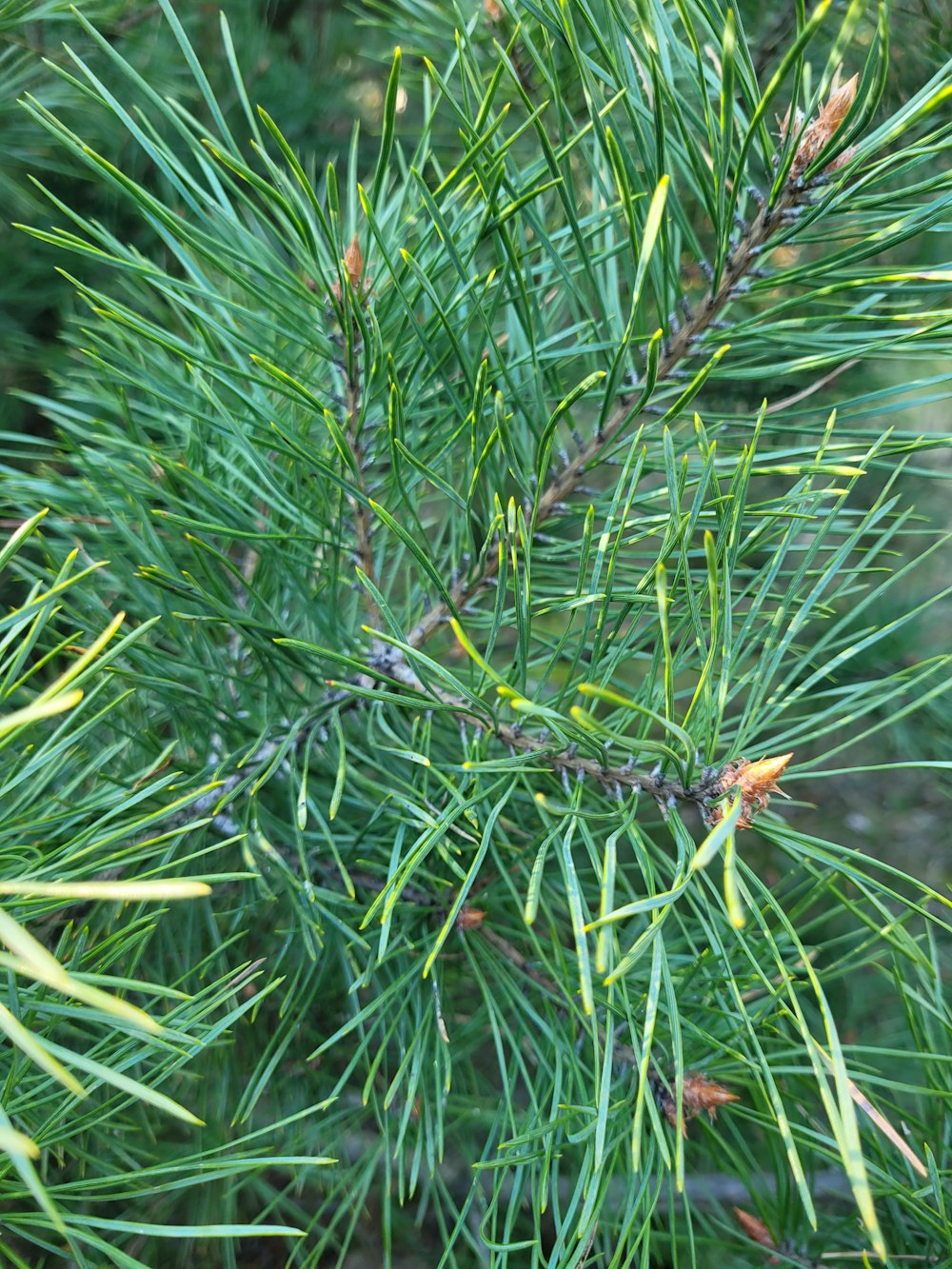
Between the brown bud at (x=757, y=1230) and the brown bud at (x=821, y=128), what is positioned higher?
the brown bud at (x=821, y=128)

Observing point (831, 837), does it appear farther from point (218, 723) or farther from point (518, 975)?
point (218, 723)

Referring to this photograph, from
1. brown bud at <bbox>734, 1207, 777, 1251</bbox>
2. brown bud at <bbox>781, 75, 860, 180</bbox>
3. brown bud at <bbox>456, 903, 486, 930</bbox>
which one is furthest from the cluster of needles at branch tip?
brown bud at <bbox>734, 1207, 777, 1251</bbox>

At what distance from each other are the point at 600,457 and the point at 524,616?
10 cm

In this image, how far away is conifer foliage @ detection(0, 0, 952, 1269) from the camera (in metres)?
0.29

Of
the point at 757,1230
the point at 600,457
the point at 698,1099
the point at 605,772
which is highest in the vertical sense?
the point at 600,457

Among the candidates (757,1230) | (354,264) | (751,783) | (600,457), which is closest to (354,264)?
(354,264)

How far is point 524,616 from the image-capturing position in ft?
1.03

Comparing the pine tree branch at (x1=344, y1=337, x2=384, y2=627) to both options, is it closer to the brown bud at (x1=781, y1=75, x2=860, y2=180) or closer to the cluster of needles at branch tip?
the cluster of needles at branch tip

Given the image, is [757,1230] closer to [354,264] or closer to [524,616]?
[524,616]

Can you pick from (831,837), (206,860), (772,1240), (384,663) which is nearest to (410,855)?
(384,663)

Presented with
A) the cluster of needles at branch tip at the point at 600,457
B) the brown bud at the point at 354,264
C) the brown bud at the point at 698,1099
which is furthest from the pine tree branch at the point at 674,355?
the brown bud at the point at 698,1099

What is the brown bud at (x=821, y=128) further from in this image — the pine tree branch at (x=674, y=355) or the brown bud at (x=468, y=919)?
the brown bud at (x=468, y=919)

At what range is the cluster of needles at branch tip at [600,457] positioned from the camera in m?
0.29

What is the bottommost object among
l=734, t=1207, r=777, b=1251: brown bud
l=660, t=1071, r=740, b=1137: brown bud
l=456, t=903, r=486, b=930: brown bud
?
l=734, t=1207, r=777, b=1251: brown bud
